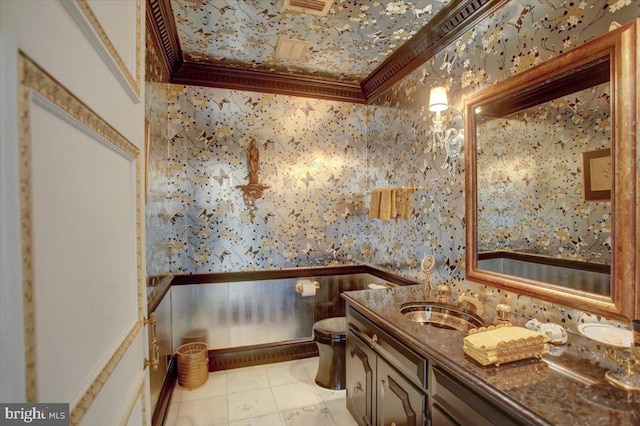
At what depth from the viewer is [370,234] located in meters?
3.31

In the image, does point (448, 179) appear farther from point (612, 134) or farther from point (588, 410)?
point (588, 410)

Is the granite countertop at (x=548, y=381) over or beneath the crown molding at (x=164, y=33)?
beneath

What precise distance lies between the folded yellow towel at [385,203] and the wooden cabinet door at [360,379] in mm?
1076

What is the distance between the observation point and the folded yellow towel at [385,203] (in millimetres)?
2711

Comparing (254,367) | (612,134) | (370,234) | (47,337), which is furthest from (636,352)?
(254,367)

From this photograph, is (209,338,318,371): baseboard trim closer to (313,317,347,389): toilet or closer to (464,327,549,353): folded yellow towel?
(313,317,347,389): toilet

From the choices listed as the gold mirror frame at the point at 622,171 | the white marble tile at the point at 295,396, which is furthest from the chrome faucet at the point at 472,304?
the white marble tile at the point at 295,396

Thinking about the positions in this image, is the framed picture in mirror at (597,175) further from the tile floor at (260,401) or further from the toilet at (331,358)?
the tile floor at (260,401)

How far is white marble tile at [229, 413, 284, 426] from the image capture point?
7.04 feet

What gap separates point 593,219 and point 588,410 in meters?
0.77

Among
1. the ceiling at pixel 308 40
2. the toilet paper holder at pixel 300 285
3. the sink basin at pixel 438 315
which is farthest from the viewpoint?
the toilet paper holder at pixel 300 285

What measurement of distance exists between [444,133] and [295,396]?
7.49 feet

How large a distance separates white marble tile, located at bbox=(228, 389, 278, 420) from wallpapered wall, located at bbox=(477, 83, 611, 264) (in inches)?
75.6

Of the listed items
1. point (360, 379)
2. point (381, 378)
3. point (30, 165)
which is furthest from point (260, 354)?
point (30, 165)
